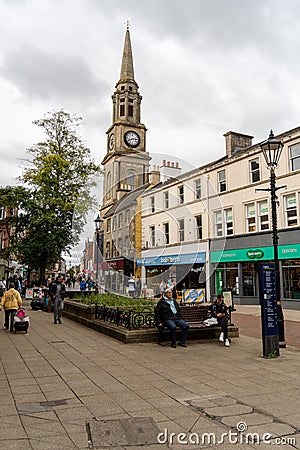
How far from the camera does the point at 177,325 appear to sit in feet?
33.8

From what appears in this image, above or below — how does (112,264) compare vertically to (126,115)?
below

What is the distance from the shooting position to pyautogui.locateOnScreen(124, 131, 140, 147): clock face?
198ft

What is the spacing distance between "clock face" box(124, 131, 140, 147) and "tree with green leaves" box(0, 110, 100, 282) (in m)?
31.2

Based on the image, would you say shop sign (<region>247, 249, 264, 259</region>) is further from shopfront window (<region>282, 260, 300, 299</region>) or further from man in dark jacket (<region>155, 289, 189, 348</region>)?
man in dark jacket (<region>155, 289, 189, 348</region>)

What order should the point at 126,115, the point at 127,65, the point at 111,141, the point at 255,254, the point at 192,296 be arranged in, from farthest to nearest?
1. the point at 111,141
2. the point at 127,65
3. the point at 126,115
4. the point at 255,254
5. the point at 192,296

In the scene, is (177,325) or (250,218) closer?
(177,325)

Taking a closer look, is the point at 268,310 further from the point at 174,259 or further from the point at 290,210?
the point at 174,259

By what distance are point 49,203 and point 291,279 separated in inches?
659

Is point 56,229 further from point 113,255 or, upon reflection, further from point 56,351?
point 56,351

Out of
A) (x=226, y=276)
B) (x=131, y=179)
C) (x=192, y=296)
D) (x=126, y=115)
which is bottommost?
(x=192, y=296)

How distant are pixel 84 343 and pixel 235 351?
154 inches

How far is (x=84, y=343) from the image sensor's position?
10.4 m

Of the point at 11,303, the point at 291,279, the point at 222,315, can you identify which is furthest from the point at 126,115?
the point at 222,315

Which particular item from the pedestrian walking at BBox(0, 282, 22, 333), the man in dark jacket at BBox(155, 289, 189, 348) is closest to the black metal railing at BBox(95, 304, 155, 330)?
the man in dark jacket at BBox(155, 289, 189, 348)
